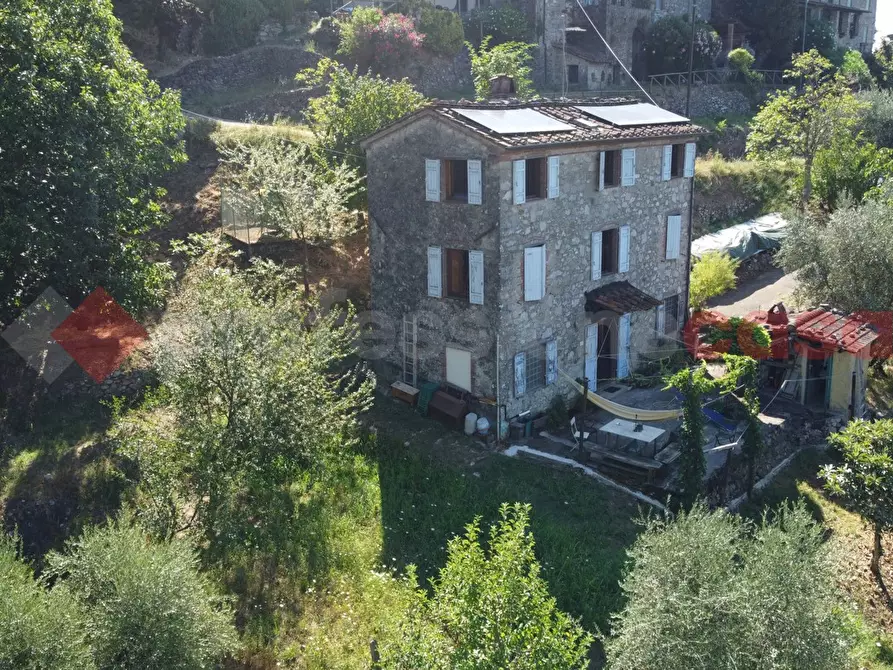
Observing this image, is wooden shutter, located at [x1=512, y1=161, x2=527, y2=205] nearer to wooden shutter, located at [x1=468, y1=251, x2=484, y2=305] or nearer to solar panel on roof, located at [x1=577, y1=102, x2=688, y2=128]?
wooden shutter, located at [x1=468, y1=251, x2=484, y2=305]

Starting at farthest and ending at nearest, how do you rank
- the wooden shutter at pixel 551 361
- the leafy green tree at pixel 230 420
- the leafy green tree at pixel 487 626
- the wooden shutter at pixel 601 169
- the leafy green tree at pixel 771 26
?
the leafy green tree at pixel 771 26
the wooden shutter at pixel 601 169
the wooden shutter at pixel 551 361
the leafy green tree at pixel 230 420
the leafy green tree at pixel 487 626

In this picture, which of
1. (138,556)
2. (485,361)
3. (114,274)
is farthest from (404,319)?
(138,556)

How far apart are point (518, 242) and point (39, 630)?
13.0 metres

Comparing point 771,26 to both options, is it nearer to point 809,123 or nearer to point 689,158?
point 809,123

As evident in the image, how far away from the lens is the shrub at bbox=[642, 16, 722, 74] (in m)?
48.0

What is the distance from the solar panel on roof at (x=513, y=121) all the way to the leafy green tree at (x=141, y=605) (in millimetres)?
12169

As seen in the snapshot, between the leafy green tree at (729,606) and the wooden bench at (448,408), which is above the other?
the leafy green tree at (729,606)

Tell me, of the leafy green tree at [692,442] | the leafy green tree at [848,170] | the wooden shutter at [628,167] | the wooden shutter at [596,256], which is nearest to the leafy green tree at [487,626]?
the leafy green tree at [692,442]

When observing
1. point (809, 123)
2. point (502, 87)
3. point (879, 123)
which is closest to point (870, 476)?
point (502, 87)

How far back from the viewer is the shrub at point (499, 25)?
4650cm

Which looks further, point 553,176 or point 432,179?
point 432,179

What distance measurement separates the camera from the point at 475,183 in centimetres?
1980

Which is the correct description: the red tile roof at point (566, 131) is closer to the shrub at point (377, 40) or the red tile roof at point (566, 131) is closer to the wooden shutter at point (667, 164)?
the wooden shutter at point (667, 164)

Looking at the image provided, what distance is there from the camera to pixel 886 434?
18.3 meters
